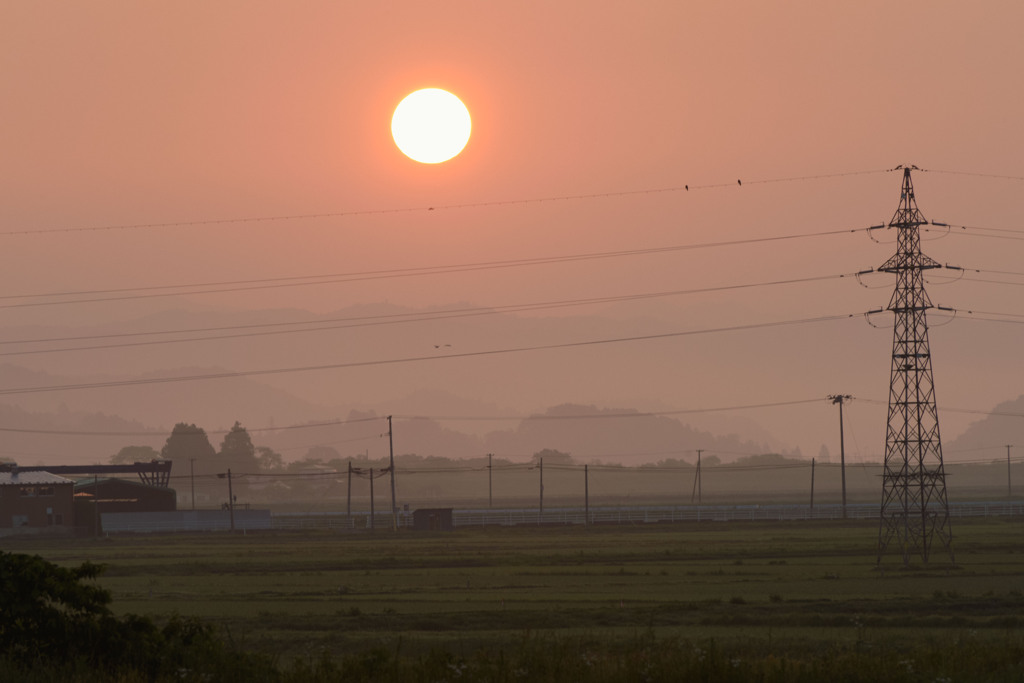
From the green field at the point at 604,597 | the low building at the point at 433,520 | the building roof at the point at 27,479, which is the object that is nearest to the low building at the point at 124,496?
the building roof at the point at 27,479

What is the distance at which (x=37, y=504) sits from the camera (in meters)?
110

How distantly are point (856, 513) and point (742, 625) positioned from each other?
101 metres

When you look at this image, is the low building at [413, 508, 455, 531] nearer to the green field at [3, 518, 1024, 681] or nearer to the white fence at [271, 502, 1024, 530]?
the white fence at [271, 502, 1024, 530]

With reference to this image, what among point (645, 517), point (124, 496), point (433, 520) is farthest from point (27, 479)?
point (645, 517)

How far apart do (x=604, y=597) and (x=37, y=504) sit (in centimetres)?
8557

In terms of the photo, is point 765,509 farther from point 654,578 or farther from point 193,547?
point 654,578

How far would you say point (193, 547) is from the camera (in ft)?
284

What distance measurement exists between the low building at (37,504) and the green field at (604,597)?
28.0 m

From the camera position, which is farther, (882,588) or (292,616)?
(882,588)

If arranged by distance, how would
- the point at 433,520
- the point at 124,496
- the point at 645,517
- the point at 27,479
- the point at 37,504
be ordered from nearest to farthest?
1. the point at 37,504
2. the point at 433,520
3. the point at 27,479
4. the point at 645,517
5. the point at 124,496

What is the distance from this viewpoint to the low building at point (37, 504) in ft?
360

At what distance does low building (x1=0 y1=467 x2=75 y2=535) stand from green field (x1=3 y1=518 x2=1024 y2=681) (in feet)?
91.8

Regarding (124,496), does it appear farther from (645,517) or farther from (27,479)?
(645,517)

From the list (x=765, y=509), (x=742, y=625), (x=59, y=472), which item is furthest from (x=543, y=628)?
(x=59, y=472)
